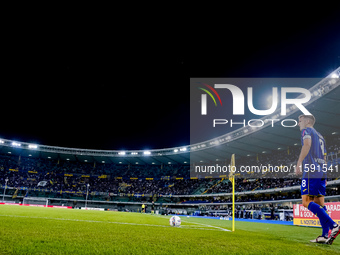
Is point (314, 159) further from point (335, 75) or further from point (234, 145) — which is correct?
point (234, 145)

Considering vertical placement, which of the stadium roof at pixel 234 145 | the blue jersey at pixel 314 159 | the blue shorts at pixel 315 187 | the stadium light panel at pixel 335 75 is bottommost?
the blue shorts at pixel 315 187

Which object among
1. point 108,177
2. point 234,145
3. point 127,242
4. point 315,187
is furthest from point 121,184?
point 127,242

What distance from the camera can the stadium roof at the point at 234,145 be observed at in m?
24.5

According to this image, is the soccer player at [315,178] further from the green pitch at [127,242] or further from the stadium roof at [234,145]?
the stadium roof at [234,145]

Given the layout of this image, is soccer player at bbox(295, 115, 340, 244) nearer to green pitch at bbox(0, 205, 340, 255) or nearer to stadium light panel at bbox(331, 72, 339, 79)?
green pitch at bbox(0, 205, 340, 255)

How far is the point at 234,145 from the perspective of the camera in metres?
41.3

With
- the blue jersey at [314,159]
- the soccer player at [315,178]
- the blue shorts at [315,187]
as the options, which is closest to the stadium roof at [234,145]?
the blue jersey at [314,159]

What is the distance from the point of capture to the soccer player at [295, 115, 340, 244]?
4.74 metres

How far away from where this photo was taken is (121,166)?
66.9 m

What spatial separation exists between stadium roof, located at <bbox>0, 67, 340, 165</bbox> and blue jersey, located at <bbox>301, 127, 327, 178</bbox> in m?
19.7

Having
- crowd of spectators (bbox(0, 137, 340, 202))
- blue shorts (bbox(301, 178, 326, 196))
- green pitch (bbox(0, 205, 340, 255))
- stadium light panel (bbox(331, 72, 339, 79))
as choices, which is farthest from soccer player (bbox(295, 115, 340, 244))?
crowd of spectators (bbox(0, 137, 340, 202))

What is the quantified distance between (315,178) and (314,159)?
0.38m

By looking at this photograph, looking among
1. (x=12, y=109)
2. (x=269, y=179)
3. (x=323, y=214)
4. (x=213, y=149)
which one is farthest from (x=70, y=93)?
(x=323, y=214)

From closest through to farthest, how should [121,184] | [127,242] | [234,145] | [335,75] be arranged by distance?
[127,242] < [335,75] < [234,145] < [121,184]
